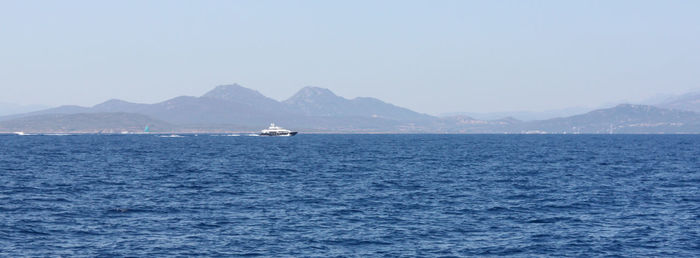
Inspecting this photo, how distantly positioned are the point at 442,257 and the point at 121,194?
38540mm

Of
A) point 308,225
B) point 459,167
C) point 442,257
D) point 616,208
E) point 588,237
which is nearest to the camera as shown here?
point 442,257

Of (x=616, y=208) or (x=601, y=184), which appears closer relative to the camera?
(x=616, y=208)

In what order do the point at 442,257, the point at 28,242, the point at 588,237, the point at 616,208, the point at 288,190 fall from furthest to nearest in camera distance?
the point at 288,190 < the point at 616,208 < the point at 588,237 < the point at 28,242 < the point at 442,257

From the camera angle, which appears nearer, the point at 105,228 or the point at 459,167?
the point at 105,228

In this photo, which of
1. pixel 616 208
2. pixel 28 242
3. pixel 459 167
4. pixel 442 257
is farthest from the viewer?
pixel 459 167

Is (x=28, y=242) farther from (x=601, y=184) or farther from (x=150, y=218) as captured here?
(x=601, y=184)

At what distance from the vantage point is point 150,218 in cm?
5469

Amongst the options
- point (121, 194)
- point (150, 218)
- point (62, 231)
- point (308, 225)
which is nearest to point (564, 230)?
point (308, 225)

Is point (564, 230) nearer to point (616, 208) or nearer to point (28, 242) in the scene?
point (616, 208)

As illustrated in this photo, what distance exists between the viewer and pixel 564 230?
5109 cm

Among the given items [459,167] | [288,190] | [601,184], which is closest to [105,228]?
[288,190]

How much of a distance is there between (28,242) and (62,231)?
3.78m

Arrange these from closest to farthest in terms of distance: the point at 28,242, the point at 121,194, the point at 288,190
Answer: the point at 28,242 < the point at 121,194 < the point at 288,190

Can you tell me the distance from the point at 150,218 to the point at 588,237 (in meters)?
31.4
